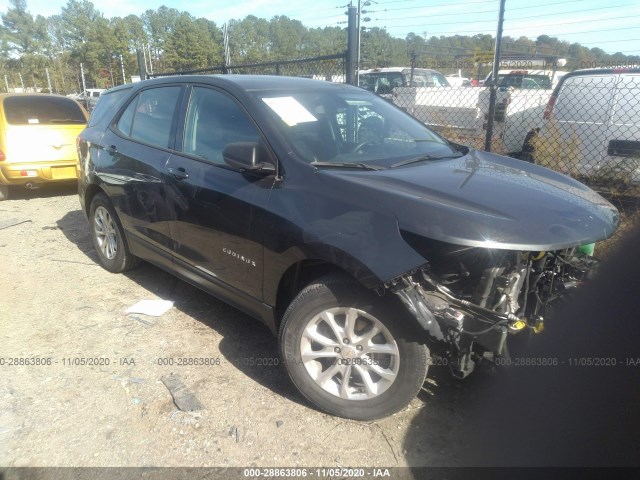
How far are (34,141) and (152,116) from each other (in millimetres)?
4617

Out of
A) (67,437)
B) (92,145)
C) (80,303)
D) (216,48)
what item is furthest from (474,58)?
(216,48)

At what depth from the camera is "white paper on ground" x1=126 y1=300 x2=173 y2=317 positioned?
3.77 metres

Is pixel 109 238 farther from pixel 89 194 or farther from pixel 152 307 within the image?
pixel 152 307

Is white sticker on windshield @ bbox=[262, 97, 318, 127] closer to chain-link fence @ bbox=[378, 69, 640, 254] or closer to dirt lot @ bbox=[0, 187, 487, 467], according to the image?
dirt lot @ bbox=[0, 187, 487, 467]

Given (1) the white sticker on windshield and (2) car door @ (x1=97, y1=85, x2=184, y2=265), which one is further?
(2) car door @ (x1=97, y1=85, x2=184, y2=265)

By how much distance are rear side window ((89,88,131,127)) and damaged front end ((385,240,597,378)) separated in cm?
340

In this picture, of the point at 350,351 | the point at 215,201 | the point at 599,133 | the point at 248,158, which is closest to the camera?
the point at 350,351


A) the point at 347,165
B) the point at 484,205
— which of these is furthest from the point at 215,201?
the point at 484,205

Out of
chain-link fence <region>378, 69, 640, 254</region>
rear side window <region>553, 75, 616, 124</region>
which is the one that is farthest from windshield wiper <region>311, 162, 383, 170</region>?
rear side window <region>553, 75, 616, 124</region>

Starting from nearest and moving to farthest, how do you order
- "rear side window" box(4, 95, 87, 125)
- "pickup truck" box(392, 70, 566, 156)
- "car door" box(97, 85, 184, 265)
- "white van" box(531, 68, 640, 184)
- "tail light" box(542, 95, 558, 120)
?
"car door" box(97, 85, 184, 265), "white van" box(531, 68, 640, 184), "tail light" box(542, 95, 558, 120), "pickup truck" box(392, 70, 566, 156), "rear side window" box(4, 95, 87, 125)

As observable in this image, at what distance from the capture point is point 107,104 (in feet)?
15.0

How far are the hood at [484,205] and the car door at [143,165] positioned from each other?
1547 mm

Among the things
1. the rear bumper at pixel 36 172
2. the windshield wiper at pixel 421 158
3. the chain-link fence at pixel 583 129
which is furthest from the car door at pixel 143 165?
the rear bumper at pixel 36 172

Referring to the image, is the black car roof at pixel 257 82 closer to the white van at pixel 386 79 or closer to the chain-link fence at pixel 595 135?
the chain-link fence at pixel 595 135
